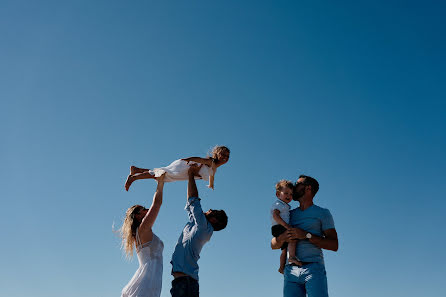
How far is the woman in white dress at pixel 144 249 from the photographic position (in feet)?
22.5

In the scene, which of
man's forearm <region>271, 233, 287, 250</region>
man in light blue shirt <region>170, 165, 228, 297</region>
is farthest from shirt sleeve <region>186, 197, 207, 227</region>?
man's forearm <region>271, 233, 287, 250</region>

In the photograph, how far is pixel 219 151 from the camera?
339 inches

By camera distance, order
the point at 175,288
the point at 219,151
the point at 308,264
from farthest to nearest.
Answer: the point at 219,151
the point at 308,264
the point at 175,288

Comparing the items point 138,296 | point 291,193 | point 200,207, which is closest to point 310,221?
point 291,193

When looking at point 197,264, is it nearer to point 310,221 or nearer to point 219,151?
point 310,221

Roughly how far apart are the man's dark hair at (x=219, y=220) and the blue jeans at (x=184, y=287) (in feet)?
3.03

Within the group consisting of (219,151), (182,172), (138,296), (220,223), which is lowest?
(138,296)

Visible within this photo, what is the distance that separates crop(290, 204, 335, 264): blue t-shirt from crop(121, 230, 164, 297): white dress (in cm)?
221

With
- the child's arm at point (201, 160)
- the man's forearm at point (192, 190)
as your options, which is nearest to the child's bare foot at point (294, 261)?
the man's forearm at point (192, 190)

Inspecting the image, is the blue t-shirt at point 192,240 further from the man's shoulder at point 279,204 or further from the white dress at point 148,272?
the man's shoulder at point 279,204

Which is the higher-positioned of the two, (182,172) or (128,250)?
(182,172)

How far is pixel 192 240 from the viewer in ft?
22.0

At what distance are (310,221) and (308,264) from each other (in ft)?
2.36

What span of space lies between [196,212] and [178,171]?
1509 mm
